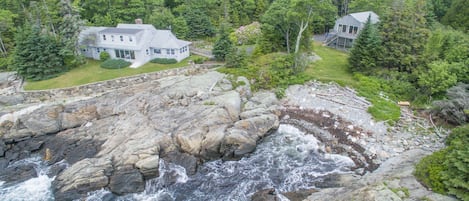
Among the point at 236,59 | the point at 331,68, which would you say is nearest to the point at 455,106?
the point at 331,68

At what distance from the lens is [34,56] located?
28.3 m

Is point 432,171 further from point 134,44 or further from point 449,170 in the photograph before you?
point 134,44

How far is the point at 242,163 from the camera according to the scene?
19.2m

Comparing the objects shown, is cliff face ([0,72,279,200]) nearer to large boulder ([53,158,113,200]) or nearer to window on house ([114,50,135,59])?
large boulder ([53,158,113,200])

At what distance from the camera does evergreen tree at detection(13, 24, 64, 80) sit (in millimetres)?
28297

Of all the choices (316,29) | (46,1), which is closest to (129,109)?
(46,1)

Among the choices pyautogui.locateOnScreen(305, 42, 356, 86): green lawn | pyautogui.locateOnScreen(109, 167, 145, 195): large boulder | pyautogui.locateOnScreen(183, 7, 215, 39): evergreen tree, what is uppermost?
pyautogui.locateOnScreen(183, 7, 215, 39): evergreen tree

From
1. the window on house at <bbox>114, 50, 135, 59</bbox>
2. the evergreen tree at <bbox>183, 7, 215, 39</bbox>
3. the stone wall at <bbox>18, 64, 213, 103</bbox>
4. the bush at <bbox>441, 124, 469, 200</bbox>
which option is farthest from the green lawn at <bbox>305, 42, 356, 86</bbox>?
the window on house at <bbox>114, 50, 135, 59</bbox>

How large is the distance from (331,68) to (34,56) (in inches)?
1184

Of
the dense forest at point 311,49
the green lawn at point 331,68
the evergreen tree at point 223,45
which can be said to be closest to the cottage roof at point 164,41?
the evergreen tree at point 223,45

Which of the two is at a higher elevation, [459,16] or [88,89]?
[459,16]

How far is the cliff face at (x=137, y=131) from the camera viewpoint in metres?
18.0

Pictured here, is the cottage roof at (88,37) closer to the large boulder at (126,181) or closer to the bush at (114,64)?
the bush at (114,64)

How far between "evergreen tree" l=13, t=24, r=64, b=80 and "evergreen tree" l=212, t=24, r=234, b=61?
16338 mm
